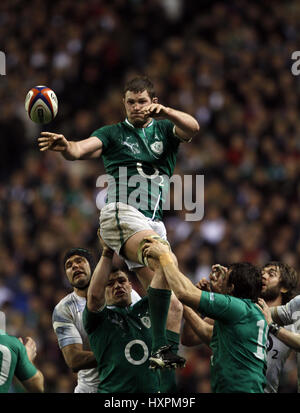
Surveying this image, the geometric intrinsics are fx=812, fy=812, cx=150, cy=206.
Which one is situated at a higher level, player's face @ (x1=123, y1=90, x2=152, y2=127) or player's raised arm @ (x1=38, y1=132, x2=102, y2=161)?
player's face @ (x1=123, y1=90, x2=152, y2=127)

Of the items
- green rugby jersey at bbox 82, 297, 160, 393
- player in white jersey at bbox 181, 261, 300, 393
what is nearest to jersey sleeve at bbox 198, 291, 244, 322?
player in white jersey at bbox 181, 261, 300, 393

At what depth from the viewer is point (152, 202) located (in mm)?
6684

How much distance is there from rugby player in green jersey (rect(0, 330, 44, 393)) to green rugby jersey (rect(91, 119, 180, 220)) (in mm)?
1455

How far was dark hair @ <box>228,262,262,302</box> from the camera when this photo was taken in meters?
6.02

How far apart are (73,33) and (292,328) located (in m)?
11.4

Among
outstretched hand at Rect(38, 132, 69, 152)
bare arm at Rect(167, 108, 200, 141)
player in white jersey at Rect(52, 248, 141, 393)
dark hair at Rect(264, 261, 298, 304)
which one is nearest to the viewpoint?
outstretched hand at Rect(38, 132, 69, 152)

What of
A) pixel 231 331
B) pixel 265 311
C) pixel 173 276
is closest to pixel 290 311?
pixel 265 311

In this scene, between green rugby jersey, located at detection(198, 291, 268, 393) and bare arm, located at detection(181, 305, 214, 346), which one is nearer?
green rugby jersey, located at detection(198, 291, 268, 393)

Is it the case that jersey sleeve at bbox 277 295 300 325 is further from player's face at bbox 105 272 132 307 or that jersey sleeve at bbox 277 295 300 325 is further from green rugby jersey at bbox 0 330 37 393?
green rugby jersey at bbox 0 330 37 393

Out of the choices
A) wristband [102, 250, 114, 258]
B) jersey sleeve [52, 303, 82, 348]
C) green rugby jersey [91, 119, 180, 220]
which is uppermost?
green rugby jersey [91, 119, 180, 220]

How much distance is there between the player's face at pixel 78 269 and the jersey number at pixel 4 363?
56.6 inches

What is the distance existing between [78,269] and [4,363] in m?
1.51
